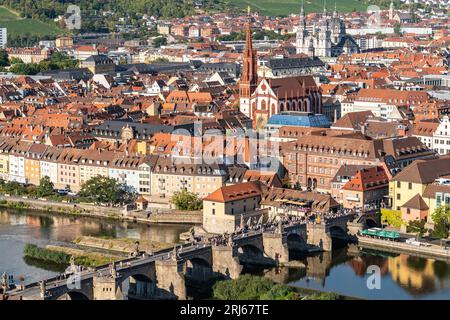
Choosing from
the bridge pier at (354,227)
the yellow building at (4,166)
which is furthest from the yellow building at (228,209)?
the yellow building at (4,166)

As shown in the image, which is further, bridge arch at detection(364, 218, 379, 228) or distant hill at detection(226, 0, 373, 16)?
distant hill at detection(226, 0, 373, 16)

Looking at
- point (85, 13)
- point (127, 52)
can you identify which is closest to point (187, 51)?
point (127, 52)

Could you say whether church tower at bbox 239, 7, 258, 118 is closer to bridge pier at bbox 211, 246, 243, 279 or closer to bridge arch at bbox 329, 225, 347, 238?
bridge arch at bbox 329, 225, 347, 238

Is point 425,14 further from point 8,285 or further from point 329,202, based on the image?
point 8,285

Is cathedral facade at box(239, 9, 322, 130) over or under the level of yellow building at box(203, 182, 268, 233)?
over

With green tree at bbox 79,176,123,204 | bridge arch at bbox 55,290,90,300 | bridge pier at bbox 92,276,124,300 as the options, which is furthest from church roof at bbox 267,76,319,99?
bridge arch at bbox 55,290,90,300

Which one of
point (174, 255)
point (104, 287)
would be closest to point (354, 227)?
point (174, 255)

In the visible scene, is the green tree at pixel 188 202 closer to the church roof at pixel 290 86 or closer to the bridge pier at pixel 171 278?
the bridge pier at pixel 171 278

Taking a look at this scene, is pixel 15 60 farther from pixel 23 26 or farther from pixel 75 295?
pixel 75 295
